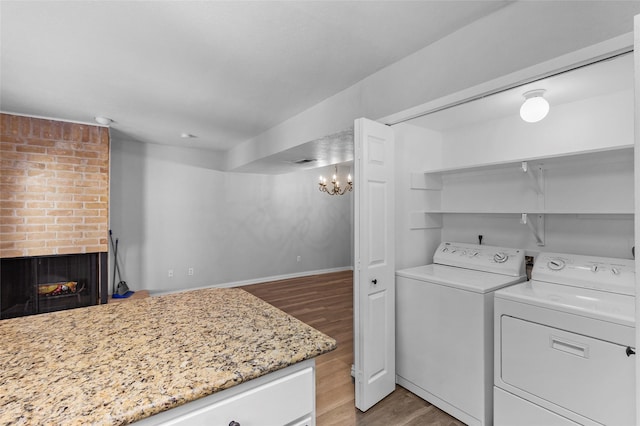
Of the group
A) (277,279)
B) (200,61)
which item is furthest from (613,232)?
(277,279)

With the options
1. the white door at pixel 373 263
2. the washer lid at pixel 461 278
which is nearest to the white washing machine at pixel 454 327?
the washer lid at pixel 461 278

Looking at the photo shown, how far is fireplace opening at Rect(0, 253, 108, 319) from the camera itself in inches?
125

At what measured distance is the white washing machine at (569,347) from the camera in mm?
1404

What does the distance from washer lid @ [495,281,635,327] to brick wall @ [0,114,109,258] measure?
157 inches

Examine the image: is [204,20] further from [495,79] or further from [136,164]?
[136,164]

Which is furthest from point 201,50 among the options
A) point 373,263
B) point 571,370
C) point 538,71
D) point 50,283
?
point 50,283

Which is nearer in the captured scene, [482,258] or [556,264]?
[556,264]

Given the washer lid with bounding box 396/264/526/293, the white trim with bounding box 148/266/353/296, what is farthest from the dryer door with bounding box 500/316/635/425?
the white trim with bounding box 148/266/353/296

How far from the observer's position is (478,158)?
8.68 feet

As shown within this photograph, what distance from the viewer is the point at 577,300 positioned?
164cm

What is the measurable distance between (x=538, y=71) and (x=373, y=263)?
1426 millimetres

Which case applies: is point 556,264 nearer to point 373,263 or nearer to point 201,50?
point 373,263

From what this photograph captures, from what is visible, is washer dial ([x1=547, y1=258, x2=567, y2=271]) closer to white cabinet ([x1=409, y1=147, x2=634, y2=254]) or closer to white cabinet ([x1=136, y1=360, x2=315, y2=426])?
white cabinet ([x1=409, y1=147, x2=634, y2=254])

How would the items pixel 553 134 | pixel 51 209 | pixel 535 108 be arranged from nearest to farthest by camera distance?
1. pixel 535 108
2. pixel 553 134
3. pixel 51 209
